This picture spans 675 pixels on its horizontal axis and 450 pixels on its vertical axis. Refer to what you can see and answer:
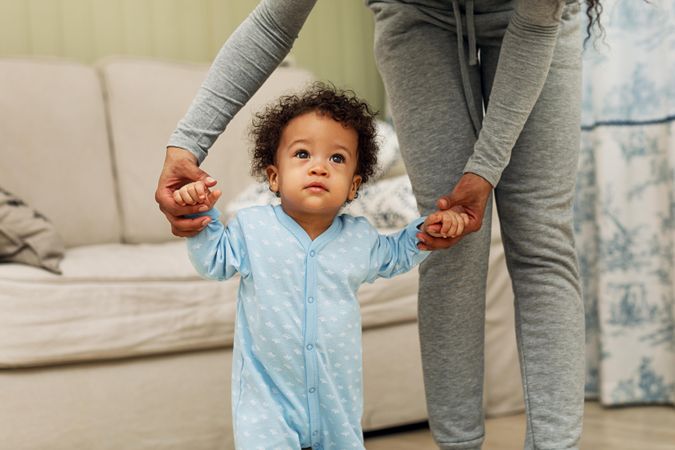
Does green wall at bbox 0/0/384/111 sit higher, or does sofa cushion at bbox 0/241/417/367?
green wall at bbox 0/0/384/111

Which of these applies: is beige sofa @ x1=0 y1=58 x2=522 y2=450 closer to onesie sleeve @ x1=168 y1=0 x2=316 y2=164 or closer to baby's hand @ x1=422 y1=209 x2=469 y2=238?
onesie sleeve @ x1=168 y1=0 x2=316 y2=164

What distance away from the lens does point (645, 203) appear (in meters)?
2.29

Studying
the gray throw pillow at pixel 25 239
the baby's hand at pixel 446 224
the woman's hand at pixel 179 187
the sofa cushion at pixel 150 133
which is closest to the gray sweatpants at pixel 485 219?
the baby's hand at pixel 446 224

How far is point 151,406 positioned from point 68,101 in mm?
999

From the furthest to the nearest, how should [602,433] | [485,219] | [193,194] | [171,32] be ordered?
[171,32]
[602,433]
[485,219]
[193,194]

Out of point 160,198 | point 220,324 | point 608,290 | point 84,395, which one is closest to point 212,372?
point 220,324

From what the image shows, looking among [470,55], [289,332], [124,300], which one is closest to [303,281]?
[289,332]

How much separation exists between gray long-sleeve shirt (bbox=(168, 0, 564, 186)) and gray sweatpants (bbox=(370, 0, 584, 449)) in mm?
87

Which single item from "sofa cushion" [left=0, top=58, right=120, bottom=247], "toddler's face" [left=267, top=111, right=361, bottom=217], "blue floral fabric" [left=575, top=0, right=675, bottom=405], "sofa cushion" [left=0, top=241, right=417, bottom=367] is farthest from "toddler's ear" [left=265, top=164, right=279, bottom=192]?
"blue floral fabric" [left=575, top=0, right=675, bottom=405]

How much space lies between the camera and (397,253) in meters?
1.31

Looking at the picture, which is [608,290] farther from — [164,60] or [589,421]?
[164,60]

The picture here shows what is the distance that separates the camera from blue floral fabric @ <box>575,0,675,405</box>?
2.25 metres

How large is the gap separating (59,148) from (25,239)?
1.99 ft

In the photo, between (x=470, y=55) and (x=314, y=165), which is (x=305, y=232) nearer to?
(x=314, y=165)
